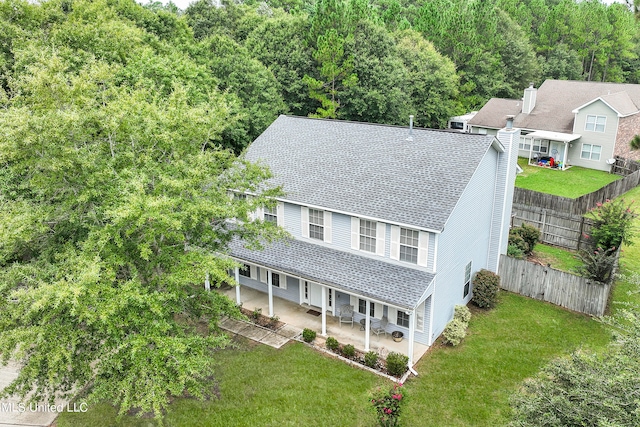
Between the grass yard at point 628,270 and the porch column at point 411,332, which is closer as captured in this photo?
the porch column at point 411,332

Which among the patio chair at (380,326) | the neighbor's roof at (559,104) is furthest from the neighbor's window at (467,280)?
the neighbor's roof at (559,104)

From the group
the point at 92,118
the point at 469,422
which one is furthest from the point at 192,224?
the point at 469,422

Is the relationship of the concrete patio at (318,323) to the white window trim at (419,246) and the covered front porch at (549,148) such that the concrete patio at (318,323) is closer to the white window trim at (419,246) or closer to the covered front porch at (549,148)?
the white window trim at (419,246)

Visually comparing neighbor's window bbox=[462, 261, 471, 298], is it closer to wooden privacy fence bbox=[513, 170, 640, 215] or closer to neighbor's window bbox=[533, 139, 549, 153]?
wooden privacy fence bbox=[513, 170, 640, 215]

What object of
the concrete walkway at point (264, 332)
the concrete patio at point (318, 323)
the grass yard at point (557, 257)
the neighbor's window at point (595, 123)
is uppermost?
the neighbor's window at point (595, 123)

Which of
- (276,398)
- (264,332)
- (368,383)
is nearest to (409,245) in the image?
(368,383)

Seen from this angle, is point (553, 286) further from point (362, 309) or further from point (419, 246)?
point (362, 309)
